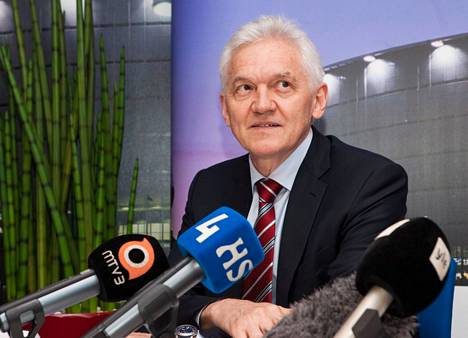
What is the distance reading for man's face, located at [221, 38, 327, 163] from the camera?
80.0 inches

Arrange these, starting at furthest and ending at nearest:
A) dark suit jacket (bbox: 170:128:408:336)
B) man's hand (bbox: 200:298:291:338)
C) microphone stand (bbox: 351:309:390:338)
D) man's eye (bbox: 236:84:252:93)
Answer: man's eye (bbox: 236:84:252:93) < dark suit jacket (bbox: 170:128:408:336) < man's hand (bbox: 200:298:291:338) < microphone stand (bbox: 351:309:390:338)

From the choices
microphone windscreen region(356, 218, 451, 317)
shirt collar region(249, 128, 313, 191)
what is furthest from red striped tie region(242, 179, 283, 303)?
microphone windscreen region(356, 218, 451, 317)

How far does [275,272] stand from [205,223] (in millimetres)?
970

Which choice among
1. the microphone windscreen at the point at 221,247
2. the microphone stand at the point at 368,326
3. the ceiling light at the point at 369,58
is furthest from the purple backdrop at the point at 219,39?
the microphone stand at the point at 368,326

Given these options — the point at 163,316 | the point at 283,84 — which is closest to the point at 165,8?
the point at 283,84

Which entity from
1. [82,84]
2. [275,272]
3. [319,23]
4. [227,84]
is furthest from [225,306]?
[319,23]

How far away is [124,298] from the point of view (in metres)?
1.07

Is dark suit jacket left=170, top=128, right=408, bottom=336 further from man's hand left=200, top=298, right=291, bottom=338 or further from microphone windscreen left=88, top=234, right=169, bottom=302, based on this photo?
microphone windscreen left=88, top=234, right=169, bottom=302

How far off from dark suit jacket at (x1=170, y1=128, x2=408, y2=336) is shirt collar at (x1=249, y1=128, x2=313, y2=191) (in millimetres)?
35

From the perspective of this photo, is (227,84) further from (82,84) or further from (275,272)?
(82,84)

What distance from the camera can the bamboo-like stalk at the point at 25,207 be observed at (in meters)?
3.12

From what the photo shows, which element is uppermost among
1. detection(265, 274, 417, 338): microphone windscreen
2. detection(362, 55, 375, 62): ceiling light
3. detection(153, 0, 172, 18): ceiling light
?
detection(153, 0, 172, 18): ceiling light

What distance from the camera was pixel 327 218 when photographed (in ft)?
Answer: 6.22

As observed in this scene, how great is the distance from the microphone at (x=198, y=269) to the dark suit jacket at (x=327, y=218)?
790 millimetres
